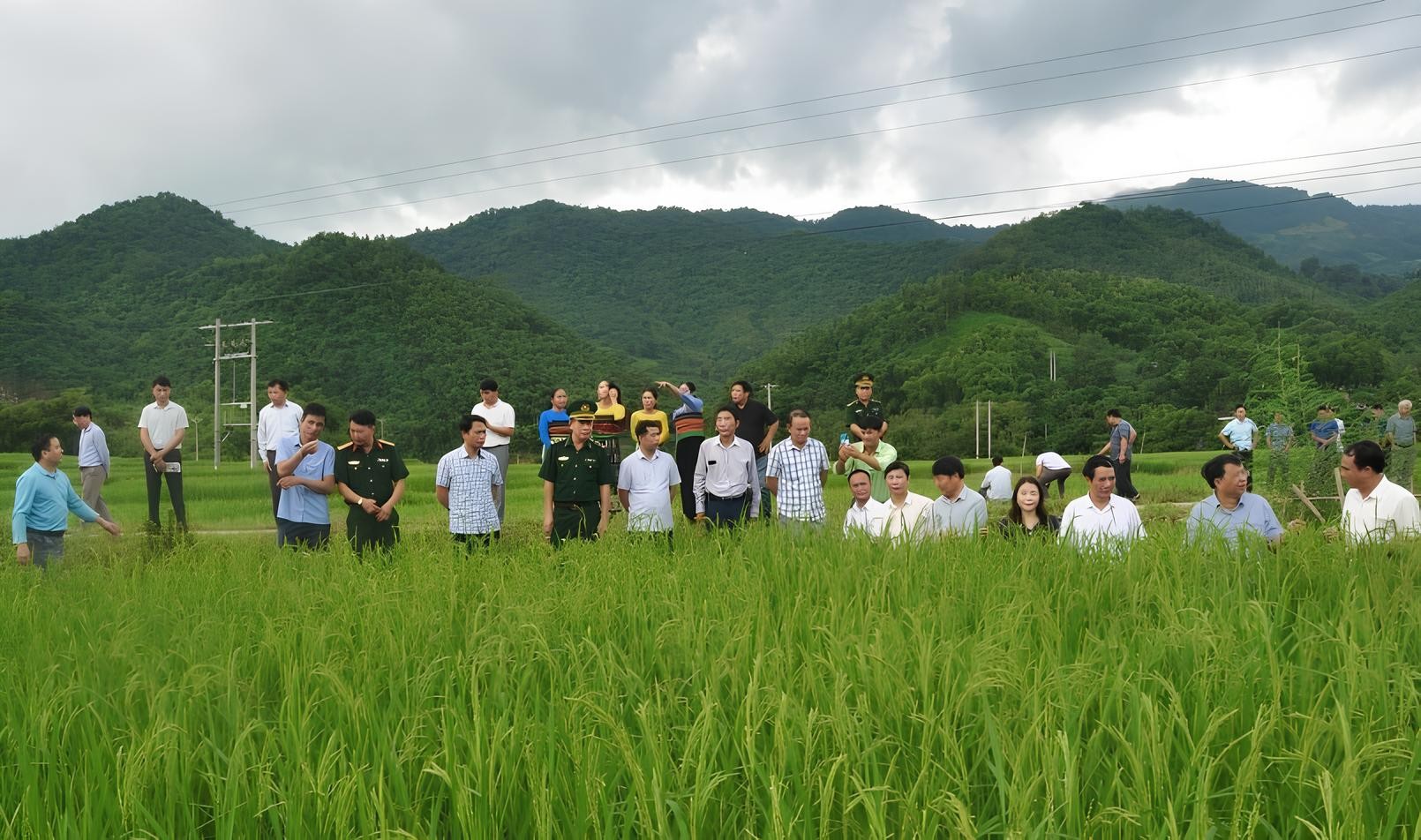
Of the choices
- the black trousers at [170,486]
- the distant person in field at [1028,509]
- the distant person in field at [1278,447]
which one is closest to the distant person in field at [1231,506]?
the distant person in field at [1028,509]

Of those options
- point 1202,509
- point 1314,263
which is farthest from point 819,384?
point 1314,263

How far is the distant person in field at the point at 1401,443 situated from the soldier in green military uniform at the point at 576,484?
1375 cm

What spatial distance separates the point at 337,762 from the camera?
2795 millimetres

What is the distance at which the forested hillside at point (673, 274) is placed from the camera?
109875 millimetres

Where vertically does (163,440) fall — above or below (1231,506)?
above

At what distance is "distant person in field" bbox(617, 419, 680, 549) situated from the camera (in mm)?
8188

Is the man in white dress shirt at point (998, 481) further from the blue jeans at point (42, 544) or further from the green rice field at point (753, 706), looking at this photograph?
the blue jeans at point (42, 544)

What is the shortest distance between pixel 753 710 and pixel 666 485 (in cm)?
552

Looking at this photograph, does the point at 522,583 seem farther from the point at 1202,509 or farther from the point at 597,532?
the point at 1202,509

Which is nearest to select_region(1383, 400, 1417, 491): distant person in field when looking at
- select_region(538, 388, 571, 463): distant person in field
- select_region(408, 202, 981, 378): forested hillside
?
select_region(538, 388, 571, 463): distant person in field

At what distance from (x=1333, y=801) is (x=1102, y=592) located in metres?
2.30

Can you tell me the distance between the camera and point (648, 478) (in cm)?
827

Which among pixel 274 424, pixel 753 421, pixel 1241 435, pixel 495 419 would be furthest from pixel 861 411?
pixel 1241 435

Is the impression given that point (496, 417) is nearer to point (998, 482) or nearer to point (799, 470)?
point (799, 470)
